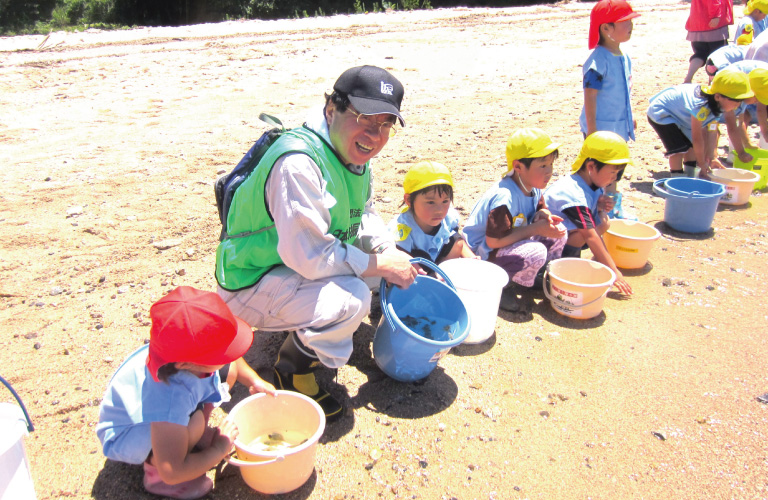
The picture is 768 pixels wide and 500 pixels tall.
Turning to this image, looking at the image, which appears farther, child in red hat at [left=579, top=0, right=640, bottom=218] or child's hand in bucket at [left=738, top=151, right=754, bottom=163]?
child's hand in bucket at [left=738, top=151, right=754, bottom=163]

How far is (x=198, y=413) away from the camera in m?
2.13

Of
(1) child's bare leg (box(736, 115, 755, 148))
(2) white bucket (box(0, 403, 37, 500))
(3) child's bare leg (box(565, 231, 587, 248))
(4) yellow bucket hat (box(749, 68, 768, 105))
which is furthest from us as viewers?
(1) child's bare leg (box(736, 115, 755, 148))

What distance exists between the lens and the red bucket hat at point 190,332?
1.88 metres

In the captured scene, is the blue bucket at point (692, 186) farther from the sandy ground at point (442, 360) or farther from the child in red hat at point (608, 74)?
the child in red hat at point (608, 74)

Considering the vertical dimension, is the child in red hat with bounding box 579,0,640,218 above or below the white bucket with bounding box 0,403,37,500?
above

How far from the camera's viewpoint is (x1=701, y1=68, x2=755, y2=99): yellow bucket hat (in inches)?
190

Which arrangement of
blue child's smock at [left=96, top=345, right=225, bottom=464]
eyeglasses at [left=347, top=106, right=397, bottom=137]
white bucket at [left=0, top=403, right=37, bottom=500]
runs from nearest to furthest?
1. white bucket at [left=0, top=403, right=37, bottom=500]
2. blue child's smock at [left=96, top=345, right=225, bottom=464]
3. eyeglasses at [left=347, top=106, right=397, bottom=137]

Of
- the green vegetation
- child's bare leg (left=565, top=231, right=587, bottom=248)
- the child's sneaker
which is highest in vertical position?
the green vegetation

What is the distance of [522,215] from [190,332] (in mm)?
2312

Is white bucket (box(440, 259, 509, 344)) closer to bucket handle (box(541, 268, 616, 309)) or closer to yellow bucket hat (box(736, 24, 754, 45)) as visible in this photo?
bucket handle (box(541, 268, 616, 309))

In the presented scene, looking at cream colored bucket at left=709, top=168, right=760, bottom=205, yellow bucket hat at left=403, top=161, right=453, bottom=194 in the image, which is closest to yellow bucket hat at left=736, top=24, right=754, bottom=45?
cream colored bucket at left=709, top=168, right=760, bottom=205

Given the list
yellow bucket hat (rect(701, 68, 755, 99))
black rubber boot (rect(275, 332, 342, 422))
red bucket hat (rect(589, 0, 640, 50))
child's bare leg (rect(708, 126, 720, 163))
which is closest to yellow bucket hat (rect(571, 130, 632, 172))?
red bucket hat (rect(589, 0, 640, 50))

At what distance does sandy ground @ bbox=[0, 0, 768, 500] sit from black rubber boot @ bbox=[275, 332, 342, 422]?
0.12 m

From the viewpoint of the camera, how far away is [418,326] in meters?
3.14
